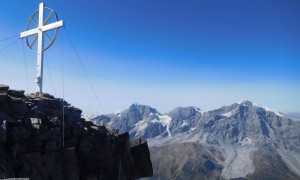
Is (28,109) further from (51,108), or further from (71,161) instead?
(71,161)

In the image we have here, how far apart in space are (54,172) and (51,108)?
6.43 metres

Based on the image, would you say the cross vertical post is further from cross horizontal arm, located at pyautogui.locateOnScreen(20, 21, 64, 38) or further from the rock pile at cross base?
the rock pile at cross base

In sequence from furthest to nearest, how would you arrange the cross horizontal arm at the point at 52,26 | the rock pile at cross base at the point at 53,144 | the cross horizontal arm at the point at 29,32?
the cross horizontal arm at the point at 29,32, the cross horizontal arm at the point at 52,26, the rock pile at cross base at the point at 53,144

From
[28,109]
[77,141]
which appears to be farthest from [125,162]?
[28,109]

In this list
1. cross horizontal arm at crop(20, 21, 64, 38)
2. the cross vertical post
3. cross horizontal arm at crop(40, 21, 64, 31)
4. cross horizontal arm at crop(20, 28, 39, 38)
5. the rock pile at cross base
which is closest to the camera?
the rock pile at cross base

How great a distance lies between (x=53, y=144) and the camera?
28328 mm

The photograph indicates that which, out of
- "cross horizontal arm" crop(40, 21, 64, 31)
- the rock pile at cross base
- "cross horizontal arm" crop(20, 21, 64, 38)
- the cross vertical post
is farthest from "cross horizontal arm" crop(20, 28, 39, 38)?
the rock pile at cross base

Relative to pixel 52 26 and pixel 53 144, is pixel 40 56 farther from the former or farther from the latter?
pixel 53 144

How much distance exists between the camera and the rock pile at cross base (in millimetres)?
25500

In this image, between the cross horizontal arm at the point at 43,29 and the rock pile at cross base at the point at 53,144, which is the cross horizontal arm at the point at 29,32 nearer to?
the cross horizontal arm at the point at 43,29

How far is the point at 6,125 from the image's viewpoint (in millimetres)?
25250

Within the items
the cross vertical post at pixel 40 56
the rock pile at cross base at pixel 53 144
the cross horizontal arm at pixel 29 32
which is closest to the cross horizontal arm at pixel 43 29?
the cross horizontal arm at pixel 29 32

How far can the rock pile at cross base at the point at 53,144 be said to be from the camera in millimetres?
25500

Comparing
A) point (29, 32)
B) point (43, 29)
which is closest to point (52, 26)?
point (43, 29)
